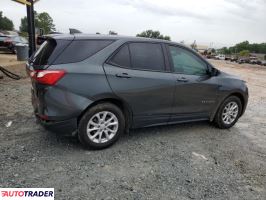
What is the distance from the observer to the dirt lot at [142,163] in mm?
3432

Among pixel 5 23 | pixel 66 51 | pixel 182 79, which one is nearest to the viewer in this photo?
pixel 66 51

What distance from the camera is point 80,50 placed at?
416cm

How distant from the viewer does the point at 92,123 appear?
4.26 metres

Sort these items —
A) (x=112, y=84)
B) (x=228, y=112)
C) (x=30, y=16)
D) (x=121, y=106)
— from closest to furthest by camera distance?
(x=112, y=84)
(x=121, y=106)
(x=228, y=112)
(x=30, y=16)

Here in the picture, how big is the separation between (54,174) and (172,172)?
5.14 ft

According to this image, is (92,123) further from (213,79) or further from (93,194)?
(213,79)

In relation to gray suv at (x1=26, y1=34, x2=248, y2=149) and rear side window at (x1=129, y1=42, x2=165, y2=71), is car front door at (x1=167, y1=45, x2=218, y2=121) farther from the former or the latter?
rear side window at (x1=129, y1=42, x2=165, y2=71)

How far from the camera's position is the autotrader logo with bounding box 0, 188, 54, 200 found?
Answer: 315cm

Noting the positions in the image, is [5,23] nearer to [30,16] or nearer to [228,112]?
[30,16]

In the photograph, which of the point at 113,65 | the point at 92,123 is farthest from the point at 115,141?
the point at 113,65

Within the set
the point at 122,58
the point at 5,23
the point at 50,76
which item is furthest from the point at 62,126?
the point at 5,23

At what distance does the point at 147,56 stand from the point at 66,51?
1360mm

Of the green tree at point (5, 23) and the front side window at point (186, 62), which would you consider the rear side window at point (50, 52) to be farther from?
the green tree at point (5, 23)

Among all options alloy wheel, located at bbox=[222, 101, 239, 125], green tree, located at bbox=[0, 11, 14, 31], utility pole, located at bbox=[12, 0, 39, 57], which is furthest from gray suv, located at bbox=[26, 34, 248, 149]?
green tree, located at bbox=[0, 11, 14, 31]
